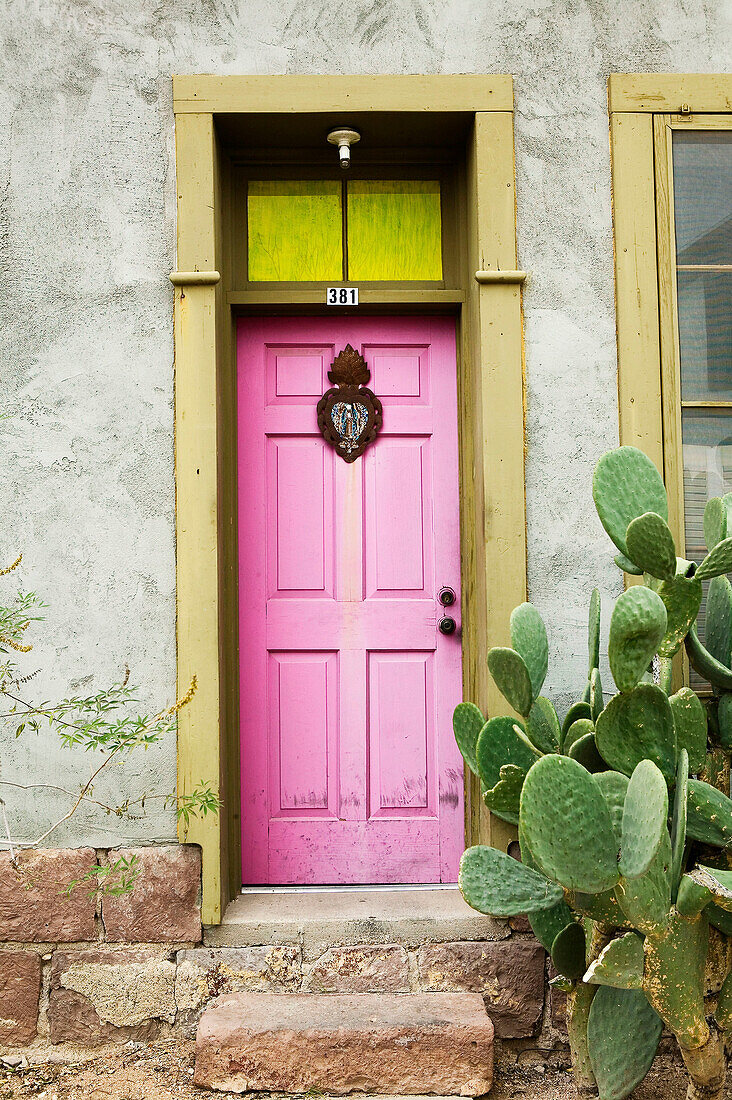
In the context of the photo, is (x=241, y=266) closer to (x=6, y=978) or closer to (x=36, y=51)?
(x=36, y=51)

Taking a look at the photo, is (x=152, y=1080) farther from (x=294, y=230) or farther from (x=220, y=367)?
(x=294, y=230)

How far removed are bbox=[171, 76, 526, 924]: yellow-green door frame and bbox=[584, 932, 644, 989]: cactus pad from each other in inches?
40.0

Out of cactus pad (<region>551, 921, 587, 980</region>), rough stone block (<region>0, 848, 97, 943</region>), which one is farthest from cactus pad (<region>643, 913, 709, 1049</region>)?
rough stone block (<region>0, 848, 97, 943</region>)

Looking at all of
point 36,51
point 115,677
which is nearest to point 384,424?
point 115,677

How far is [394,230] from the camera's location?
3.69 meters

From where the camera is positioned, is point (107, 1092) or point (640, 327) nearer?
point (107, 1092)

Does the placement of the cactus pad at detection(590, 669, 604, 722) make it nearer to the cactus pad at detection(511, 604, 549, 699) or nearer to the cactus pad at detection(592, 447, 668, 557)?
the cactus pad at detection(511, 604, 549, 699)

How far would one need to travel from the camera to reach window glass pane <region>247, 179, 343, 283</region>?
12.0 feet

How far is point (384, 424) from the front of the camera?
3.72 metres

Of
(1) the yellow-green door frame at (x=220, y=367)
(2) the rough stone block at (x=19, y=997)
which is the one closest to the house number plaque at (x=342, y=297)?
(1) the yellow-green door frame at (x=220, y=367)

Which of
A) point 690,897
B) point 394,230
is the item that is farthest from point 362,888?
point 394,230

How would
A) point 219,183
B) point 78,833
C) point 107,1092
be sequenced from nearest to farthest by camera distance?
1. point 107,1092
2. point 78,833
3. point 219,183

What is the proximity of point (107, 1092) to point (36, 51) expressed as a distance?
11.8 ft

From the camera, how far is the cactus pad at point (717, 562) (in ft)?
8.54
